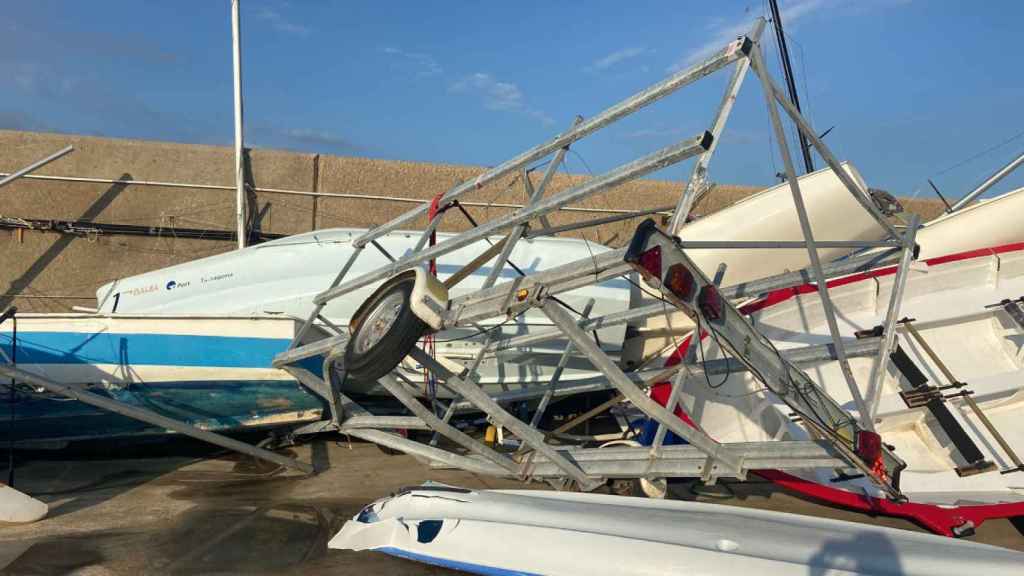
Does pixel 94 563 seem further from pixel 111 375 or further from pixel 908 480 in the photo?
pixel 908 480

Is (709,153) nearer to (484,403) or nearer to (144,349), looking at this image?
(484,403)

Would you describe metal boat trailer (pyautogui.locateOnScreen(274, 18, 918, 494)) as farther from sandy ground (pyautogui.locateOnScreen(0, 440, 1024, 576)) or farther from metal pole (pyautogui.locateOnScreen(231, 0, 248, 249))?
metal pole (pyautogui.locateOnScreen(231, 0, 248, 249))

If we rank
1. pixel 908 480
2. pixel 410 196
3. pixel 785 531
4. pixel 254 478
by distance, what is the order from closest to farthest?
pixel 785 531 < pixel 908 480 < pixel 254 478 < pixel 410 196

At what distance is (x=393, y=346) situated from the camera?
12.2 feet

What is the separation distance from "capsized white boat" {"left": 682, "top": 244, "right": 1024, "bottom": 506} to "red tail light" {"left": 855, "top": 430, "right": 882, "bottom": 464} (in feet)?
5.60

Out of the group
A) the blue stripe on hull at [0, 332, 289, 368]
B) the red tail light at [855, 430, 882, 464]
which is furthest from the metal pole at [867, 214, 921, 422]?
the blue stripe on hull at [0, 332, 289, 368]

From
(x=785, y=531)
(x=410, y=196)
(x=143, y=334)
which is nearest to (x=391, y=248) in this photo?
(x=143, y=334)

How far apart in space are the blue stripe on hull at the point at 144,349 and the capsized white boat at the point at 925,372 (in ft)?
12.2

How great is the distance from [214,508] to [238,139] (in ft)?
17.5

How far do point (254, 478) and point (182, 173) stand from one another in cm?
488

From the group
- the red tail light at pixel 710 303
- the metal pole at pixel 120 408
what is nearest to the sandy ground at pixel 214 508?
the metal pole at pixel 120 408

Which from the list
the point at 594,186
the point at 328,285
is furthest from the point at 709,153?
the point at 328,285

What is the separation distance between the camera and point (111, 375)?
6.73 metres

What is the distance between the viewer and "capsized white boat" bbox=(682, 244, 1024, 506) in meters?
5.77
